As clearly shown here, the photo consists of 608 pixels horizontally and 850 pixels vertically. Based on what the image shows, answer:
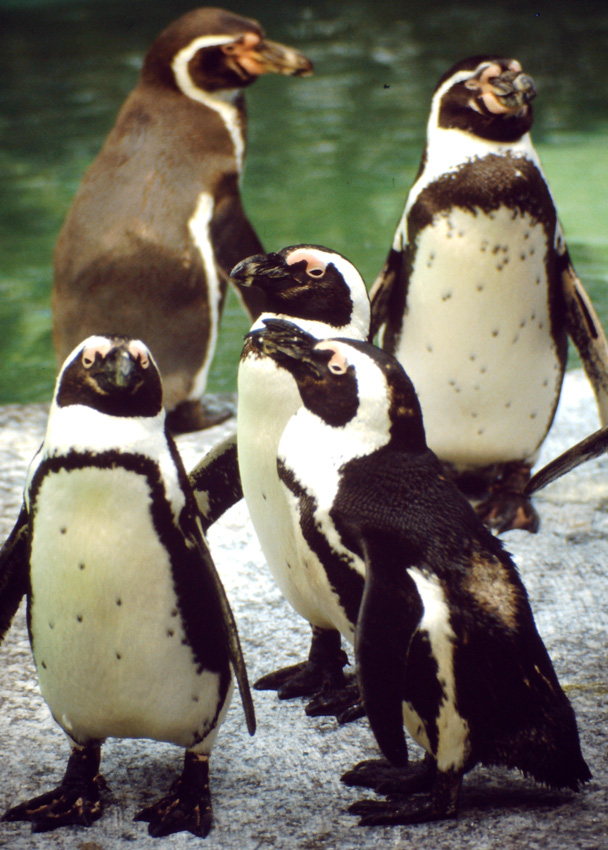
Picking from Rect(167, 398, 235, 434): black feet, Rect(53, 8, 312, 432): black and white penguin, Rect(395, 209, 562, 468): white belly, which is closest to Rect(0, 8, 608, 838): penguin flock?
Rect(395, 209, 562, 468): white belly

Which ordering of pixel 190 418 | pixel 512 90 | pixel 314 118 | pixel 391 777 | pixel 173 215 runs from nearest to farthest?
pixel 391 777 → pixel 512 90 → pixel 173 215 → pixel 190 418 → pixel 314 118

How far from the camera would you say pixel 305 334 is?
6.33ft

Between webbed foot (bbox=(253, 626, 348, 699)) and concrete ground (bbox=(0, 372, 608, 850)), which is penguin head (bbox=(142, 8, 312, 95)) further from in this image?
webbed foot (bbox=(253, 626, 348, 699))

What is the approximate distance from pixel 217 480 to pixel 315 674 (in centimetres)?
46

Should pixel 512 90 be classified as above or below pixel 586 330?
above

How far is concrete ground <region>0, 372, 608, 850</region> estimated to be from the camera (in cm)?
171

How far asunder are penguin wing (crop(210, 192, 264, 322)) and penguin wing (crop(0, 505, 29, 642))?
74.5 inches

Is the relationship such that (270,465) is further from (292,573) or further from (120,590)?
(120,590)

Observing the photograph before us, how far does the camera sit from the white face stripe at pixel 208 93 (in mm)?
3699

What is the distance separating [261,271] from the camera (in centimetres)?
221

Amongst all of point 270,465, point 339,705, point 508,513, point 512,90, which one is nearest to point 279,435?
point 270,465

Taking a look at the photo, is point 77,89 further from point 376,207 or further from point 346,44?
point 376,207

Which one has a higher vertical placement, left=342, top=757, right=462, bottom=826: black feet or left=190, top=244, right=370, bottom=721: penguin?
left=190, top=244, right=370, bottom=721: penguin

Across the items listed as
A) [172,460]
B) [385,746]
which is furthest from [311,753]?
[172,460]
